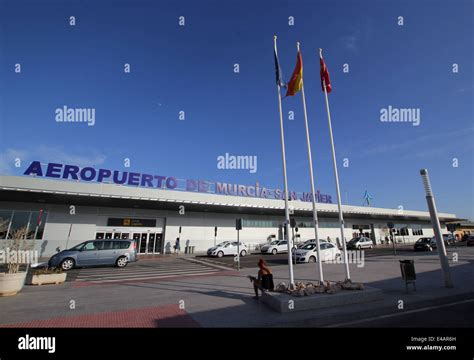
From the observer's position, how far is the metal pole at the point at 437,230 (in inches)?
354

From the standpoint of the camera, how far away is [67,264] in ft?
51.4

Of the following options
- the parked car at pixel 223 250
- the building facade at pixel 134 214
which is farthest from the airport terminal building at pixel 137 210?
the parked car at pixel 223 250

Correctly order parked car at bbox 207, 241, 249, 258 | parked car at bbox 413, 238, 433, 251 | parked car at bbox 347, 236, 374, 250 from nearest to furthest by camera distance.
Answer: parked car at bbox 207, 241, 249, 258 → parked car at bbox 413, 238, 433, 251 → parked car at bbox 347, 236, 374, 250

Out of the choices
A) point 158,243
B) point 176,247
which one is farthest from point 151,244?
point 176,247

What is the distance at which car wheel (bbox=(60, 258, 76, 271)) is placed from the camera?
15.5 meters

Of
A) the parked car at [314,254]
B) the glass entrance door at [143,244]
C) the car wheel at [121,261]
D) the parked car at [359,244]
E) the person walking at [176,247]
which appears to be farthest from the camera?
the parked car at [359,244]

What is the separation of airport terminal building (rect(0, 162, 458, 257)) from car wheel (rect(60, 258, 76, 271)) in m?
5.97

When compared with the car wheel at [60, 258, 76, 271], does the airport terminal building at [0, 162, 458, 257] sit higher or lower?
higher

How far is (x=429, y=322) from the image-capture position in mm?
5723

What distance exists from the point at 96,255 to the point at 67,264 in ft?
5.39

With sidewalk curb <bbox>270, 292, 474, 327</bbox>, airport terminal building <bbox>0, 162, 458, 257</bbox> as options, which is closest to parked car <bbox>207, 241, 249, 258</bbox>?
airport terminal building <bbox>0, 162, 458, 257</bbox>

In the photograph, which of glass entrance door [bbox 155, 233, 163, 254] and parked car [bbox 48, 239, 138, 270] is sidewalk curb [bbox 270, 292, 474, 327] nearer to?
parked car [bbox 48, 239, 138, 270]

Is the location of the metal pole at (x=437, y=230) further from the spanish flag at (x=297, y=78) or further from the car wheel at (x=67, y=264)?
the car wheel at (x=67, y=264)
